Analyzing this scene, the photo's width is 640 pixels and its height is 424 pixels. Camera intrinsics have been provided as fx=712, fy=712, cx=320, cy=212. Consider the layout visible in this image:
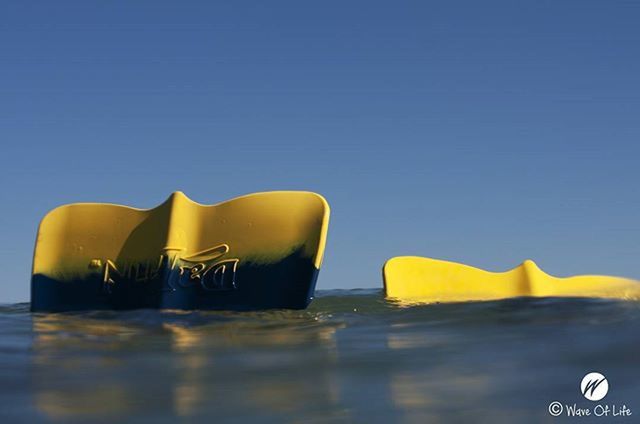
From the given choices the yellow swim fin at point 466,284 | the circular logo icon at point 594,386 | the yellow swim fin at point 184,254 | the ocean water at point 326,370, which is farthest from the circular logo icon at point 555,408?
the yellow swim fin at point 466,284

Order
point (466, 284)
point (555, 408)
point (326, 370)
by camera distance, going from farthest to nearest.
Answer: point (466, 284), point (326, 370), point (555, 408)

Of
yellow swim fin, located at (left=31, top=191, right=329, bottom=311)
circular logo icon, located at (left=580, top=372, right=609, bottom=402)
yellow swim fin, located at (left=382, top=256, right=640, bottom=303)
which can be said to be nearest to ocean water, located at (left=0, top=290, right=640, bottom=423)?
circular logo icon, located at (left=580, top=372, right=609, bottom=402)

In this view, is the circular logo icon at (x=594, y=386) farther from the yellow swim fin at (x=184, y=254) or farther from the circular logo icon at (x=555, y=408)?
the yellow swim fin at (x=184, y=254)

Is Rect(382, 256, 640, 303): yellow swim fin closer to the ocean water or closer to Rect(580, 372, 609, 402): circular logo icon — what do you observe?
the ocean water

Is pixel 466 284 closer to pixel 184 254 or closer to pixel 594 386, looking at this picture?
pixel 184 254

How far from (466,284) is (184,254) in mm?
4543

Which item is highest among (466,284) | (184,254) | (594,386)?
(184,254)

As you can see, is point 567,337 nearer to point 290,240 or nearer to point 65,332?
point 65,332

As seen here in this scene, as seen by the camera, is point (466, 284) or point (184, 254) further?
point (466, 284)

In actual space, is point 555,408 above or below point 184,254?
below

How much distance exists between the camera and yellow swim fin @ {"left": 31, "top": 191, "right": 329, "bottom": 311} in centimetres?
869

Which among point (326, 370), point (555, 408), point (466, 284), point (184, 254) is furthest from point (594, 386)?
point (466, 284)

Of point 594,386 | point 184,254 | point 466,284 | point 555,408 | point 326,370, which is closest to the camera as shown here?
point 555,408

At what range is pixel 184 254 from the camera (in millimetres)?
9234
